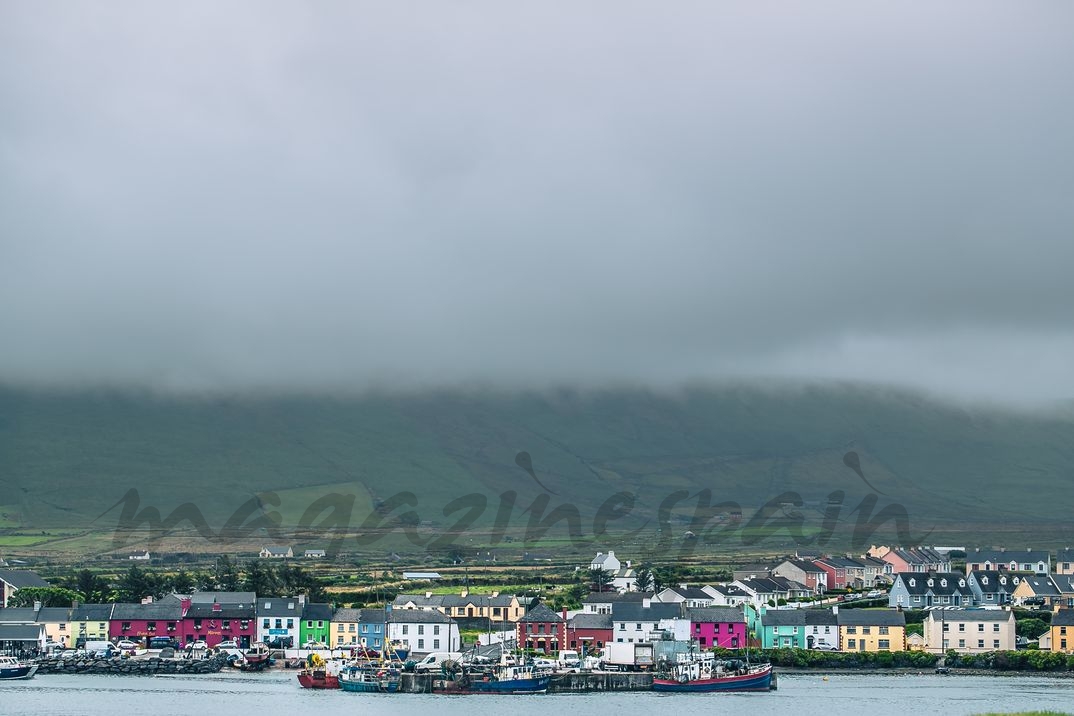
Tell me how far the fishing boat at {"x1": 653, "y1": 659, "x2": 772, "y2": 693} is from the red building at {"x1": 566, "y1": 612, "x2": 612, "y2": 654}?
12.7 metres

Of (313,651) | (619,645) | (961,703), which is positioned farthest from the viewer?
(313,651)

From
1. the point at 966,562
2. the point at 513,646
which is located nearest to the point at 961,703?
the point at 513,646

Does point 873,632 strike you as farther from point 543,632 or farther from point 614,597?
point 543,632

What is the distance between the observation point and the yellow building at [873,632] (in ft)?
353

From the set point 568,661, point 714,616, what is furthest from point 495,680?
point 714,616

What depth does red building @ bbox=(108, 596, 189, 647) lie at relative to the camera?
114m

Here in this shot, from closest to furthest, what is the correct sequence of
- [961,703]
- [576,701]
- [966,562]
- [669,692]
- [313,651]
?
1. [961,703]
2. [576,701]
3. [669,692]
4. [313,651]
5. [966,562]

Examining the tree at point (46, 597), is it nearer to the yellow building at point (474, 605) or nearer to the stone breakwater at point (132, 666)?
the stone breakwater at point (132, 666)

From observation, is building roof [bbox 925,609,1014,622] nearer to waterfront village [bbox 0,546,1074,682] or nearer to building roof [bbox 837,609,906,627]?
waterfront village [bbox 0,546,1074,682]

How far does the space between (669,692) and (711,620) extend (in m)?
15.9

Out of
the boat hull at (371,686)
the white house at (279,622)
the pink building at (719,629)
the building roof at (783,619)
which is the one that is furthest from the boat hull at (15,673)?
the building roof at (783,619)

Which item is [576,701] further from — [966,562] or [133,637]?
[966,562]

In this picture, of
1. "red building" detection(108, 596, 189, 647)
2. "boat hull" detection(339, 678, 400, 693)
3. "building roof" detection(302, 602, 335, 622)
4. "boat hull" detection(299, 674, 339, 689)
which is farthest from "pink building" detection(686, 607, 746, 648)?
"red building" detection(108, 596, 189, 647)

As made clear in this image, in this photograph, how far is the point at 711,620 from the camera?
10969 cm
